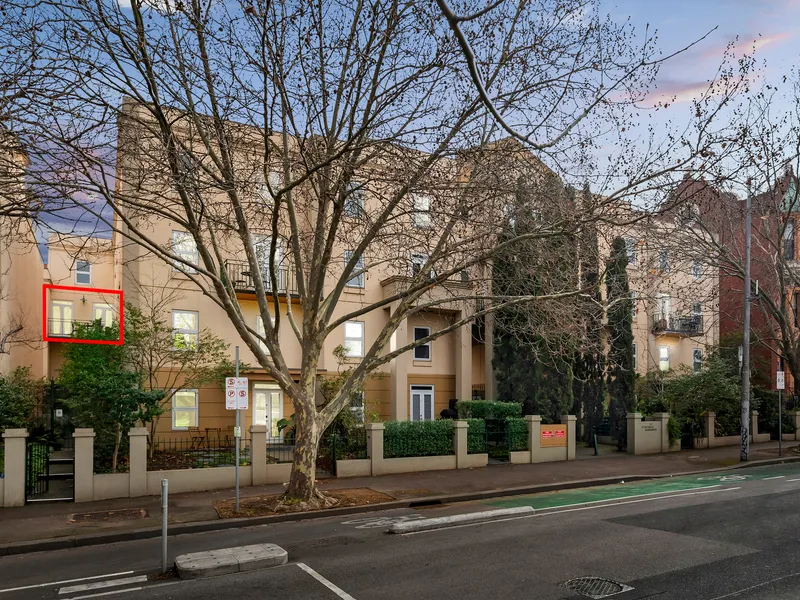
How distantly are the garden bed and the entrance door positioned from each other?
10511 millimetres

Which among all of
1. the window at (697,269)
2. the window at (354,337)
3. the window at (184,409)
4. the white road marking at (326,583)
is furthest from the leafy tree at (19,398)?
the window at (697,269)

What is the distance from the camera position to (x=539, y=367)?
85.2ft

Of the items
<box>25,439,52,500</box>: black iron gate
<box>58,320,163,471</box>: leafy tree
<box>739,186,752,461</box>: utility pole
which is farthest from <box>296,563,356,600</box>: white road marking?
<box>739,186,752,461</box>: utility pole

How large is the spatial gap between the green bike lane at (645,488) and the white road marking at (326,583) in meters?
6.20

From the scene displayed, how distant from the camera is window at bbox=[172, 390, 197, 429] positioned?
22938 mm

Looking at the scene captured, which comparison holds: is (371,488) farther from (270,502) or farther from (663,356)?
(663,356)

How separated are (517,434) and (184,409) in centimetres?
1161

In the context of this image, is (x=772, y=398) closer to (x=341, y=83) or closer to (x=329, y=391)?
(x=329, y=391)

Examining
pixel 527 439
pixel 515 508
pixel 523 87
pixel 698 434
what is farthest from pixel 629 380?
pixel 523 87

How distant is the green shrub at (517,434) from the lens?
20703 millimetres

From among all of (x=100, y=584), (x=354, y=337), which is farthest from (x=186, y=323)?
(x=100, y=584)

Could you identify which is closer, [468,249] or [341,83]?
[341,83]

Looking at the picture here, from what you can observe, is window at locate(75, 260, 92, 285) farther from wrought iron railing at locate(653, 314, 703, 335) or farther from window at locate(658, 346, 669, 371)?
window at locate(658, 346, 669, 371)

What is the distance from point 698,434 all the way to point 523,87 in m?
18.8
